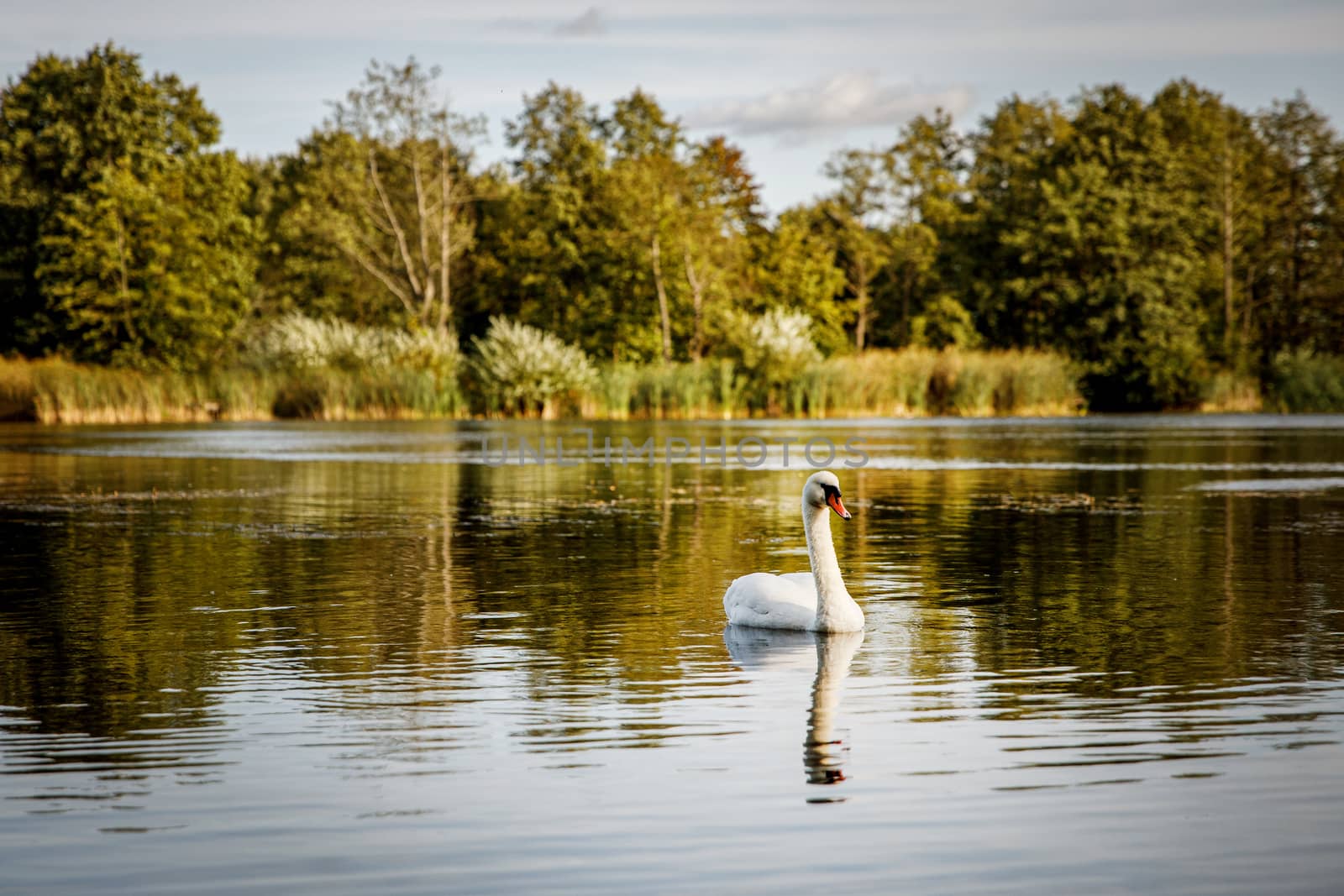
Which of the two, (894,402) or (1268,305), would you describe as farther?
(1268,305)

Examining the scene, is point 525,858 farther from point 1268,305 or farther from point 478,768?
point 1268,305

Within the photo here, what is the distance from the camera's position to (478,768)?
6457mm

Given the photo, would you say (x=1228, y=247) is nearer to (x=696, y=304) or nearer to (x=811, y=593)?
(x=696, y=304)

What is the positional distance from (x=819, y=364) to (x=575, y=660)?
2016 inches

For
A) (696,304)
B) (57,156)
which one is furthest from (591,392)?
(57,156)

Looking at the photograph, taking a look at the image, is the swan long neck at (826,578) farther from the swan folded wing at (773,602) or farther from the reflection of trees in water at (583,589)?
the reflection of trees in water at (583,589)

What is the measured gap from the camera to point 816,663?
902 centimetres

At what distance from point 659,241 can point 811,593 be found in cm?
6362

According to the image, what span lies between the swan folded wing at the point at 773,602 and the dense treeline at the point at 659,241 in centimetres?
5163

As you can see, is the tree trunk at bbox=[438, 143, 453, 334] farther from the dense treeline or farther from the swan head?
the swan head

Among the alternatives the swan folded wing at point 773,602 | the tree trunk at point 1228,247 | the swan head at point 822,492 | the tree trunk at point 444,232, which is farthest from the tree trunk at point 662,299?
the swan head at point 822,492

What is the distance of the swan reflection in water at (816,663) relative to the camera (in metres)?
6.53

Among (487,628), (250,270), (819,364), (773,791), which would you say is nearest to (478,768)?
(773,791)

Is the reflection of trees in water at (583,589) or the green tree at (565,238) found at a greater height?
the green tree at (565,238)
